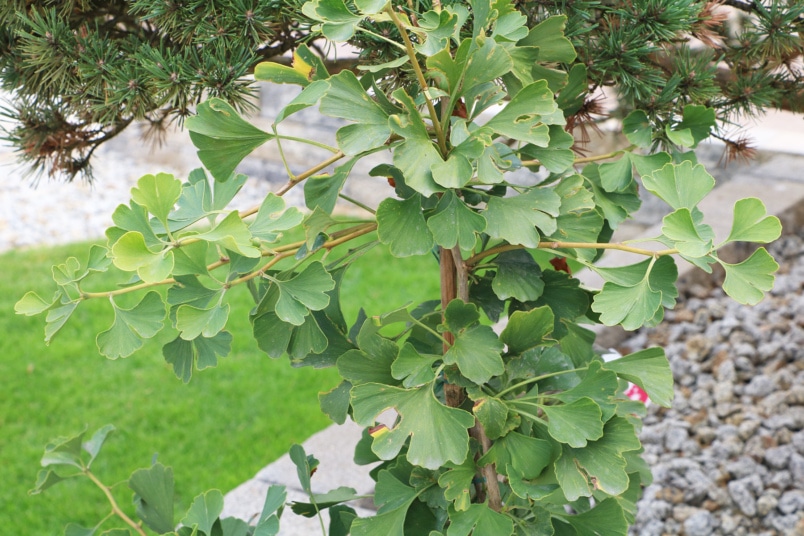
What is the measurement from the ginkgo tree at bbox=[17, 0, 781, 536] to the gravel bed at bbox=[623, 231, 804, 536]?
1231mm

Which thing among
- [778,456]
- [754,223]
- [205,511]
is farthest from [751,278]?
[778,456]

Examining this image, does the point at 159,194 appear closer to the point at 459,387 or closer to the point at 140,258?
the point at 140,258

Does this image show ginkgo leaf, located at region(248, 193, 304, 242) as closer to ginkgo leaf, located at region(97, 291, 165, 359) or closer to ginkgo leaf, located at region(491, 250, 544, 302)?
ginkgo leaf, located at region(97, 291, 165, 359)

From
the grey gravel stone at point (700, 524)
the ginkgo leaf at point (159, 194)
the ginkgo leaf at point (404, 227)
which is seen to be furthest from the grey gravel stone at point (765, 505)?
the ginkgo leaf at point (159, 194)

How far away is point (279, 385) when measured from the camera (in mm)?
3381

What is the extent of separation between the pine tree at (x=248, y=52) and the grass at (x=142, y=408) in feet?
5.39

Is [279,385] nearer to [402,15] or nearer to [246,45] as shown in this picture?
[246,45]

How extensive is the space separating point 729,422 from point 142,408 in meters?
2.18

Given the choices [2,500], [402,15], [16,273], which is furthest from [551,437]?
[16,273]

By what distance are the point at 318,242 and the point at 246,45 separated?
1.15 ft

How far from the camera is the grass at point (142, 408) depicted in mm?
2746

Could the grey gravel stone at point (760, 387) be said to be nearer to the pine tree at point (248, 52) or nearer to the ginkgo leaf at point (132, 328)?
the pine tree at point (248, 52)

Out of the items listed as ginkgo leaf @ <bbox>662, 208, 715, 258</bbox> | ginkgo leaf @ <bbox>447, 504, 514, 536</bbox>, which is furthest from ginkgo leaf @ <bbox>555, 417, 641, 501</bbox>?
ginkgo leaf @ <bbox>662, 208, 715, 258</bbox>

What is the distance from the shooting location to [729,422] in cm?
262
